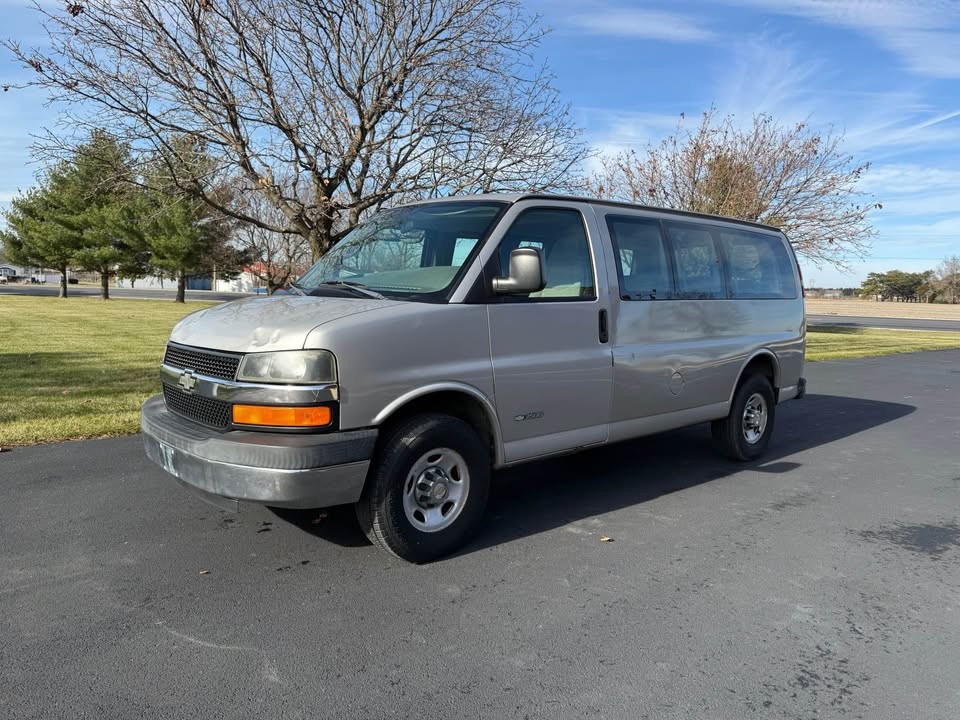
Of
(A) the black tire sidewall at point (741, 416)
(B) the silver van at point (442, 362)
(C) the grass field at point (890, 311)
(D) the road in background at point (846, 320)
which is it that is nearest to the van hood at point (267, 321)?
(B) the silver van at point (442, 362)

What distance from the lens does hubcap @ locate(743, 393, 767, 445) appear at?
631 centimetres

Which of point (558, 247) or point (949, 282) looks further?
point (949, 282)

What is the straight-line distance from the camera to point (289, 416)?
10.9 feet

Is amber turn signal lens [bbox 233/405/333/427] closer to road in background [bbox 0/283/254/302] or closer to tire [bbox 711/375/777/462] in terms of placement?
tire [bbox 711/375/777/462]

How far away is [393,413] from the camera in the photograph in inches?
140

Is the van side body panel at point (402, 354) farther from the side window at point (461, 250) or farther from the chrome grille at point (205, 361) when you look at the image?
the chrome grille at point (205, 361)

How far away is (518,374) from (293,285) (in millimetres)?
1792

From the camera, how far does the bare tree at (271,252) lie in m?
32.0

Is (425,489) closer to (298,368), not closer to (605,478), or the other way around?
(298,368)

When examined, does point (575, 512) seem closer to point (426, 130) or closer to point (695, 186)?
point (426, 130)

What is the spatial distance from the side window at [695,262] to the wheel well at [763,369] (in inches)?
34.2

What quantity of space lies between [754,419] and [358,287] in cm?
413

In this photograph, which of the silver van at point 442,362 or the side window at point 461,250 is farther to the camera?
the side window at point 461,250

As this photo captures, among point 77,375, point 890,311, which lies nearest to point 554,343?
point 77,375
